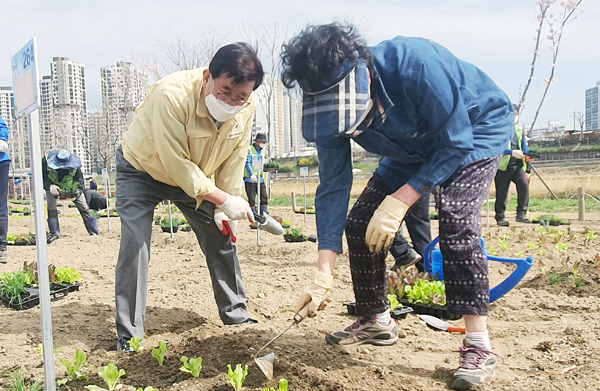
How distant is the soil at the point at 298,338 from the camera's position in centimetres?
211

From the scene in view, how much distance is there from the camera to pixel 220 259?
3.10 m

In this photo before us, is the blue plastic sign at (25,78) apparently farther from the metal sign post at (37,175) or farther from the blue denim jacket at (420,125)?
the blue denim jacket at (420,125)

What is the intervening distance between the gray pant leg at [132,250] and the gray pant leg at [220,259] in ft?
0.86

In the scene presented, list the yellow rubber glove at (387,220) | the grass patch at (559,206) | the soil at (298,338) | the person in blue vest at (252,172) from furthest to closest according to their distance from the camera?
1. the grass patch at (559,206)
2. the person in blue vest at (252,172)
3. the soil at (298,338)
4. the yellow rubber glove at (387,220)

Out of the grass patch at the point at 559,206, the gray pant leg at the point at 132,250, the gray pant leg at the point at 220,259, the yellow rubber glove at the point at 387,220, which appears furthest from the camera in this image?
the grass patch at the point at 559,206

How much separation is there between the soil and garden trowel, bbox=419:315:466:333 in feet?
0.11

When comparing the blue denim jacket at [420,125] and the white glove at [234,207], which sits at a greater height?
the blue denim jacket at [420,125]

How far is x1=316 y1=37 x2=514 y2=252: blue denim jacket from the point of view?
6.43ft

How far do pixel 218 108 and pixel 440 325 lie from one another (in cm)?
172

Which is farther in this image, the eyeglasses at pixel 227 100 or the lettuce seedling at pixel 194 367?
the eyeglasses at pixel 227 100

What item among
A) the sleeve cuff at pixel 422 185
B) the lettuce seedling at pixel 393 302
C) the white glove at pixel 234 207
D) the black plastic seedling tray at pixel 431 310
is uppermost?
the sleeve cuff at pixel 422 185

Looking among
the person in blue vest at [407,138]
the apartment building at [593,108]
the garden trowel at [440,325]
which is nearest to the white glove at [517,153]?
the garden trowel at [440,325]

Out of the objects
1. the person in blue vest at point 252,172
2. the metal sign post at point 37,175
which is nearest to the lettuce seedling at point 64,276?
the metal sign post at point 37,175

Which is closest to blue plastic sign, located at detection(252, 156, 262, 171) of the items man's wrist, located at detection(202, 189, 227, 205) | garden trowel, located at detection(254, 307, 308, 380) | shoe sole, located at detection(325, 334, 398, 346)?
man's wrist, located at detection(202, 189, 227, 205)
